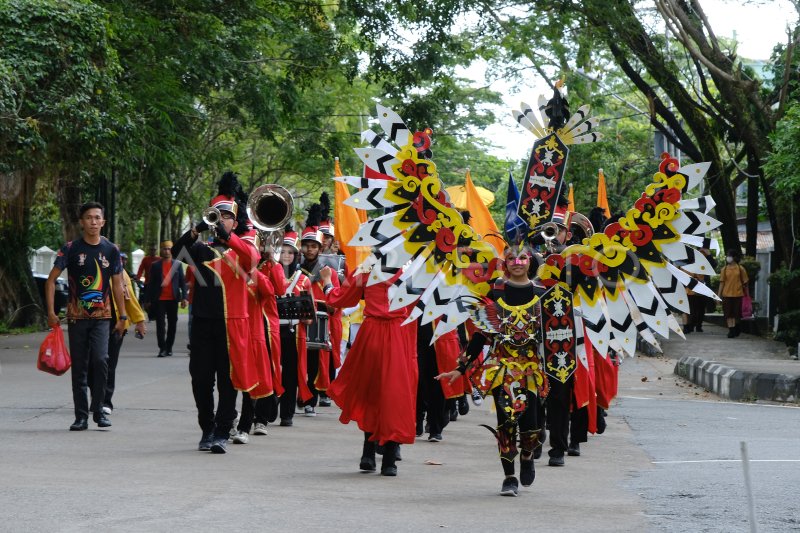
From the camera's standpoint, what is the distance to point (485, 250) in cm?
901

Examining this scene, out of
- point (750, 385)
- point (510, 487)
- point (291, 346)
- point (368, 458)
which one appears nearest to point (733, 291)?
point (750, 385)

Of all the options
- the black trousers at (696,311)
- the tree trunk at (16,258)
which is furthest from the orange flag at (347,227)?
the black trousers at (696,311)

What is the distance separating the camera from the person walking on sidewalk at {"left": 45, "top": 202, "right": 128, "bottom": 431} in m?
11.2

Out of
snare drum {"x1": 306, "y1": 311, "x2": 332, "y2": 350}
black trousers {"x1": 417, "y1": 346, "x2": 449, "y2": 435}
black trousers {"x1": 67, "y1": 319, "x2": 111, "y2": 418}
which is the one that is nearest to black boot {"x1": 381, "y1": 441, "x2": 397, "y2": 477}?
black trousers {"x1": 417, "y1": 346, "x2": 449, "y2": 435}

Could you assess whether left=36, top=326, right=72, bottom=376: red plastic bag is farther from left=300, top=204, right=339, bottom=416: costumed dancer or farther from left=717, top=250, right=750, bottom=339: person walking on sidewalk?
left=717, top=250, right=750, bottom=339: person walking on sidewalk

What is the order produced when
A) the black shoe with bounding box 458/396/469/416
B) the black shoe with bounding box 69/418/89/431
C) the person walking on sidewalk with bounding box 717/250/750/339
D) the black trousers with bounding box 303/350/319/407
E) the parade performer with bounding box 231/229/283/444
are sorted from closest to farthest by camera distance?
the parade performer with bounding box 231/229/283/444 < the black shoe with bounding box 69/418/89/431 < the black trousers with bounding box 303/350/319/407 < the black shoe with bounding box 458/396/469/416 < the person walking on sidewalk with bounding box 717/250/750/339

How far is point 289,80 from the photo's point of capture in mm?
26047

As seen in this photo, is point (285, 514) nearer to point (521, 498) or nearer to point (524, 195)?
point (521, 498)

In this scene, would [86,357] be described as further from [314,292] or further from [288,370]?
[314,292]

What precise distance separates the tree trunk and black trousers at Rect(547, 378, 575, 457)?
1470 cm

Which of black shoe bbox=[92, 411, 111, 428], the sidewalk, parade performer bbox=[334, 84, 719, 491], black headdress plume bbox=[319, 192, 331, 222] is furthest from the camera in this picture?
the sidewalk

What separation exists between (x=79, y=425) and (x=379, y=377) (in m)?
3.15

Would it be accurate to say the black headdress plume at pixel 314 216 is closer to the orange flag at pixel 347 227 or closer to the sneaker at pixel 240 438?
the orange flag at pixel 347 227

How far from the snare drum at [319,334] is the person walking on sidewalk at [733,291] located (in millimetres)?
14544
